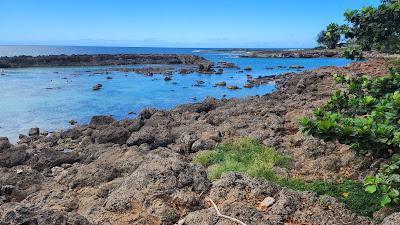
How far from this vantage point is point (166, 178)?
29.4ft

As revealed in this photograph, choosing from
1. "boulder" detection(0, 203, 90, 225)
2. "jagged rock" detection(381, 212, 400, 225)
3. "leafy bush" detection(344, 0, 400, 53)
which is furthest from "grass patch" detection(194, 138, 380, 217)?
"boulder" detection(0, 203, 90, 225)

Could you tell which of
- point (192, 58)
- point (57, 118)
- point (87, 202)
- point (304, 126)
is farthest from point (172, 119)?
point (192, 58)

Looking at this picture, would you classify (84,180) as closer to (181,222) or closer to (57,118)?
(181,222)

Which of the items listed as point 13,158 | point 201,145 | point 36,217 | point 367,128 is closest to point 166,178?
point 36,217

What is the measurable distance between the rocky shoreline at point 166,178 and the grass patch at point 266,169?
1.89ft

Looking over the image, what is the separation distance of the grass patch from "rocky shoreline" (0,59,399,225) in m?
0.58

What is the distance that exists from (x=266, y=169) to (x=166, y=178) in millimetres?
3661

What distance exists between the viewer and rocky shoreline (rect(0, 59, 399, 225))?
7.62 m

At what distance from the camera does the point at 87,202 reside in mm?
8938

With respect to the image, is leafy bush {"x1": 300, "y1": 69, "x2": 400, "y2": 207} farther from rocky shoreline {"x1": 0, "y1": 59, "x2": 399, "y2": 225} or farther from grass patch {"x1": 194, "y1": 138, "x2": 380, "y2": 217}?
grass patch {"x1": 194, "y1": 138, "x2": 380, "y2": 217}

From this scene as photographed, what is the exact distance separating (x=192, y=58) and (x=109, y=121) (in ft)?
251

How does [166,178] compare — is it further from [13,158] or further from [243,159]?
[13,158]

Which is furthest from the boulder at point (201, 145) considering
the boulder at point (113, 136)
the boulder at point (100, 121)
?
the boulder at point (100, 121)

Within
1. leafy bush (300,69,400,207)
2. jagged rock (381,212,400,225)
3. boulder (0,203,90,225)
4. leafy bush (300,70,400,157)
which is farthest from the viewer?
boulder (0,203,90,225)
